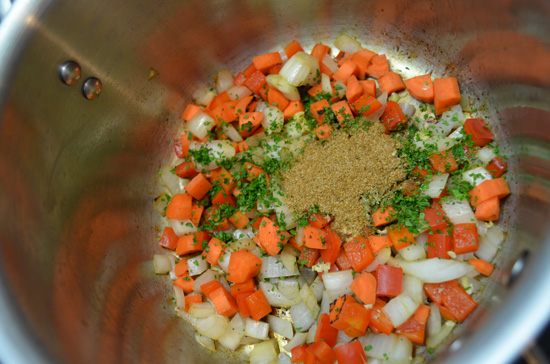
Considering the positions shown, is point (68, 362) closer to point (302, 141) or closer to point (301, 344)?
point (301, 344)

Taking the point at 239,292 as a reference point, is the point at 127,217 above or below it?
above

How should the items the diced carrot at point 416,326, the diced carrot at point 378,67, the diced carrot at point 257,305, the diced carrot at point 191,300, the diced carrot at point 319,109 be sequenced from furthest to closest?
the diced carrot at point 378,67, the diced carrot at point 319,109, the diced carrot at point 191,300, the diced carrot at point 257,305, the diced carrot at point 416,326

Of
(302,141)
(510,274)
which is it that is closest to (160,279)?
(302,141)

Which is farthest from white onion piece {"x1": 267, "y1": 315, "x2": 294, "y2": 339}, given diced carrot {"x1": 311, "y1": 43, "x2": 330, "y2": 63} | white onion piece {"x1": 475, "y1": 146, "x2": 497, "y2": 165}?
diced carrot {"x1": 311, "y1": 43, "x2": 330, "y2": 63}

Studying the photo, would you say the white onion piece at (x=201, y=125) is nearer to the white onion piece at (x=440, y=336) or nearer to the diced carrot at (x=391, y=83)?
the diced carrot at (x=391, y=83)

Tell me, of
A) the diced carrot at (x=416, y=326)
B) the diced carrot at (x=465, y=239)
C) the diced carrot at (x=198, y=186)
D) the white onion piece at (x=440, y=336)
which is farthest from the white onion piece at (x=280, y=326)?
the diced carrot at (x=465, y=239)

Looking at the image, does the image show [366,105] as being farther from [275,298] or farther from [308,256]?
[275,298]
